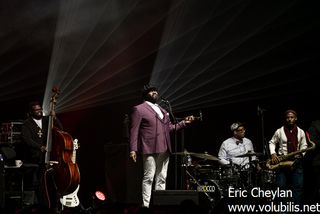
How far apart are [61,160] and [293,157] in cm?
383

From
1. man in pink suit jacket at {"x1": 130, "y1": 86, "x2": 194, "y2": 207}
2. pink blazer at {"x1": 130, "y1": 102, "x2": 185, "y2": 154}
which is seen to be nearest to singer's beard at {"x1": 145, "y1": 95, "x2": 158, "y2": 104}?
man in pink suit jacket at {"x1": 130, "y1": 86, "x2": 194, "y2": 207}

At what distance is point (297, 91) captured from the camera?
10188mm

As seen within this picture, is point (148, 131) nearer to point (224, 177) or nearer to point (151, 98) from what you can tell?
point (151, 98)

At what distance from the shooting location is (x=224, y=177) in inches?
391

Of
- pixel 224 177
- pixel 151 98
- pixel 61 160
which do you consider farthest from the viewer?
pixel 224 177

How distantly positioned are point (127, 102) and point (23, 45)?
2.45 metres

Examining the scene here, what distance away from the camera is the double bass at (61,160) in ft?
26.0

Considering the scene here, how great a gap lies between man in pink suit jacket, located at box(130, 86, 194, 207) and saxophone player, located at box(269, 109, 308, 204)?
213 centimetres

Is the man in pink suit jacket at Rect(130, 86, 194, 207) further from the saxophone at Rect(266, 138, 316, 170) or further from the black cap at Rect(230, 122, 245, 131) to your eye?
the black cap at Rect(230, 122, 245, 131)

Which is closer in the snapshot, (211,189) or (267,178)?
(267,178)

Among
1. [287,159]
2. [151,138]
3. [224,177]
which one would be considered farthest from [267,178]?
[151,138]

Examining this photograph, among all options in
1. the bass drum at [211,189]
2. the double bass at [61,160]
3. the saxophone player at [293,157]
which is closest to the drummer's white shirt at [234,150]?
the bass drum at [211,189]

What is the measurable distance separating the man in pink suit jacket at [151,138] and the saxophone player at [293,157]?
83.8 inches

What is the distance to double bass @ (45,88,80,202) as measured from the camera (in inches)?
312
